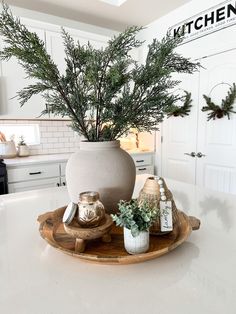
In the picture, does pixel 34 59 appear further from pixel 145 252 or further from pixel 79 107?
pixel 145 252

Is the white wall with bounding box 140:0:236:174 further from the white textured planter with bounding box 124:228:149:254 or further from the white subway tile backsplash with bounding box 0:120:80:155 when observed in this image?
the white textured planter with bounding box 124:228:149:254

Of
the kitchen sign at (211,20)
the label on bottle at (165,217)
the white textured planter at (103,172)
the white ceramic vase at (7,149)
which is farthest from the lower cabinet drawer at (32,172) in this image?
the label on bottle at (165,217)

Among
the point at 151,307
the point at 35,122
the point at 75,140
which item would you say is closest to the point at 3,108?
the point at 35,122

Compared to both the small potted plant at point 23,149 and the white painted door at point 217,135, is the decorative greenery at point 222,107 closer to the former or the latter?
the white painted door at point 217,135

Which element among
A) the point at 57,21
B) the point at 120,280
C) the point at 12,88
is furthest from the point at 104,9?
the point at 120,280

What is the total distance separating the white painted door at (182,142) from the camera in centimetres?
267

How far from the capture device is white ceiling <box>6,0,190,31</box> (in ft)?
8.16

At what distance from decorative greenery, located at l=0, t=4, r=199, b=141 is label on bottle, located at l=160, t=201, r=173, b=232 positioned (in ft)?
1.11

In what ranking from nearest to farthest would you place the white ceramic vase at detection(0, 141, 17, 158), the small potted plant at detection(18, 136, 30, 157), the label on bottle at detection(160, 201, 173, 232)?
the label on bottle at detection(160, 201, 173, 232)
the white ceramic vase at detection(0, 141, 17, 158)
the small potted plant at detection(18, 136, 30, 157)

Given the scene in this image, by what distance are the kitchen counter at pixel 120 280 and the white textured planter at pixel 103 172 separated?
24cm

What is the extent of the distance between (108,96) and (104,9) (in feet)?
7.53

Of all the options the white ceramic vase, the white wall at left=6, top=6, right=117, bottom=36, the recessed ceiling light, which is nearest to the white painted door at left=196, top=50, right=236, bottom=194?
the recessed ceiling light

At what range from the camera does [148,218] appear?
62 cm

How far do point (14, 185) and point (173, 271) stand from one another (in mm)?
2085
